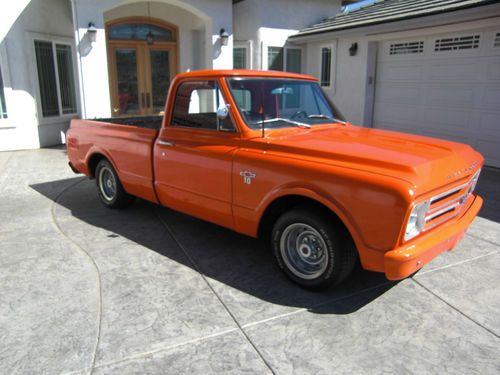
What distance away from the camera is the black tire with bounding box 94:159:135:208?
5.67 m

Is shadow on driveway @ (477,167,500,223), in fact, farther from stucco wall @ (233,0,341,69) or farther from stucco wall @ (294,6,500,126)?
stucco wall @ (233,0,341,69)

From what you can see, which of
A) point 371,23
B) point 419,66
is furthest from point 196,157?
point 371,23

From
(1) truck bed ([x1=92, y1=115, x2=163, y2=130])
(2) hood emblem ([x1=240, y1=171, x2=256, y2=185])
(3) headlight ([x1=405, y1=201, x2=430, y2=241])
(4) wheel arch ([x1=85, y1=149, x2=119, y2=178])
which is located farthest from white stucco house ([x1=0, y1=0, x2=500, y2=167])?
(2) hood emblem ([x1=240, y1=171, x2=256, y2=185])

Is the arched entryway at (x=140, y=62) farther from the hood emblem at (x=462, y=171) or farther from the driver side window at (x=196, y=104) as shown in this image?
the hood emblem at (x=462, y=171)

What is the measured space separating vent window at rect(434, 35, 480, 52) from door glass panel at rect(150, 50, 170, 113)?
280 inches

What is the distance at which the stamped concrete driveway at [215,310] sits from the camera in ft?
9.27

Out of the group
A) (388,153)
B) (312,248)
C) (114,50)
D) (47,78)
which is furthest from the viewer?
(114,50)

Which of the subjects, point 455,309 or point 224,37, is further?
point 224,37

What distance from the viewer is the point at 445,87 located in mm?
9094

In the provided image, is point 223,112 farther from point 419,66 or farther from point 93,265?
point 419,66

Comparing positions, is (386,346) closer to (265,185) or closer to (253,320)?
(253,320)

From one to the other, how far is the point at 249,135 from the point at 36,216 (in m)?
3.48

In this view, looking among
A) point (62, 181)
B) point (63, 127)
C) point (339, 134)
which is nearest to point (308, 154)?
point (339, 134)

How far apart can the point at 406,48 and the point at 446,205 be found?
7.61 metres
